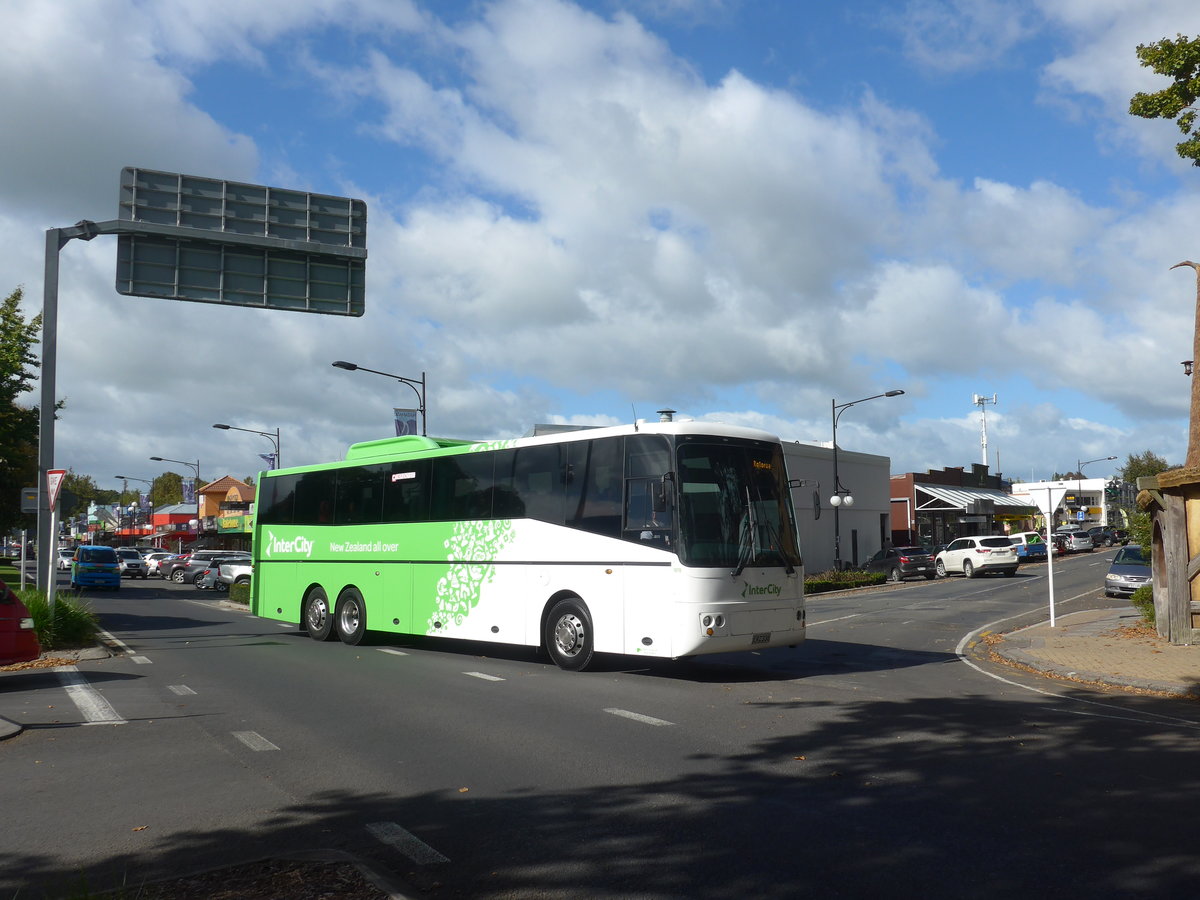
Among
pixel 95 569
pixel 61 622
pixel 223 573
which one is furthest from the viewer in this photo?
pixel 223 573

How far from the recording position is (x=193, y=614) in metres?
28.7

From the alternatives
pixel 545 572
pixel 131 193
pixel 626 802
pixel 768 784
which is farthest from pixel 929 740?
pixel 131 193

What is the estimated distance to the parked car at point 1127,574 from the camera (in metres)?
28.5

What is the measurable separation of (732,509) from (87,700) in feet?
26.1

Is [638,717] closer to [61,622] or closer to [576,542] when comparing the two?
[576,542]

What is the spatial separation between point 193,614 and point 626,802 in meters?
25.1

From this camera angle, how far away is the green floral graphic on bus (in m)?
15.4

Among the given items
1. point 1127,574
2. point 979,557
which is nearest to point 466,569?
point 1127,574

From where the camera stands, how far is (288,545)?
2012 cm

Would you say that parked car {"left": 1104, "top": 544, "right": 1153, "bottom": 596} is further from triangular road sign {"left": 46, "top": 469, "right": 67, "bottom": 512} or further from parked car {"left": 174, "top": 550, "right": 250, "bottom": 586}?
parked car {"left": 174, "top": 550, "right": 250, "bottom": 586}

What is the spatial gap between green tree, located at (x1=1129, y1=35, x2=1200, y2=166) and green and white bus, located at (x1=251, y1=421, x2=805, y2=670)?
6.40 meters

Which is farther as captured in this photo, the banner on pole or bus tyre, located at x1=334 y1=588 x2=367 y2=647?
the banner on pole

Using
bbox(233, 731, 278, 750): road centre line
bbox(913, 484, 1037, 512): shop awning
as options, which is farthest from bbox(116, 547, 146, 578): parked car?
bbox(233, 731, 278, 750): road centre line

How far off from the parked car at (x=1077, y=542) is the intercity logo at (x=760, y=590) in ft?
207
